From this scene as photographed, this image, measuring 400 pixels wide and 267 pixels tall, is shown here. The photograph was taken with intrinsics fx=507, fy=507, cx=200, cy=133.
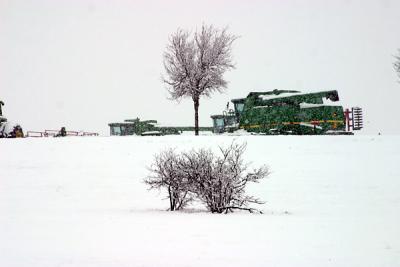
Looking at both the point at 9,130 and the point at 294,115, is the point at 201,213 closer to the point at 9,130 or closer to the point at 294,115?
the point at 294,115

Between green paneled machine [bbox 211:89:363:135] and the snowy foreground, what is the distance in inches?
259

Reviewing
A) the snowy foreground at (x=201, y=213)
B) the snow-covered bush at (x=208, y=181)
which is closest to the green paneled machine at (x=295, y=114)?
the snowy foreground at (x=201, y=213)

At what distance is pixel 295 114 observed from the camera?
1380 inches

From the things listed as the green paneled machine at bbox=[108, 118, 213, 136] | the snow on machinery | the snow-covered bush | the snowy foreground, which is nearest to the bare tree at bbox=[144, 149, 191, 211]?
the snow-covered bush

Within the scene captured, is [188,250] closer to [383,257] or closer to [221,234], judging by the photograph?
[221,234]

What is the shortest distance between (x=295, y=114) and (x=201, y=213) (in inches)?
938

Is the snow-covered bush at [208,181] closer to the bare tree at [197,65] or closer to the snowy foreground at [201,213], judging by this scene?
the snowy foreground at [201,213]

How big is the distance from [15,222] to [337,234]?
6.57 metres

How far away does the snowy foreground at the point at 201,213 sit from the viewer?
776cm

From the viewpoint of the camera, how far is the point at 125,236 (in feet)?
29.9

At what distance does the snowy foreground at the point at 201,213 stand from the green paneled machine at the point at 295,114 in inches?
259

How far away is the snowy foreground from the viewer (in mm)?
7762

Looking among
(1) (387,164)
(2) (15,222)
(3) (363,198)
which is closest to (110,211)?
(2) (15,222)

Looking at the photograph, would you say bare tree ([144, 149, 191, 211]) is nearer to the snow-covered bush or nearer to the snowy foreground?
the snow-covered bush
